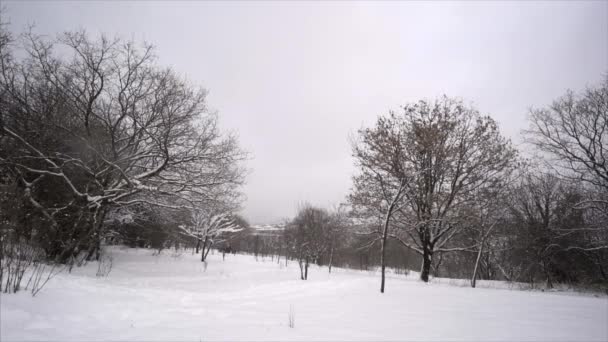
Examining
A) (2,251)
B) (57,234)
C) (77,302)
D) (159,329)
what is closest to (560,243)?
(159,329)

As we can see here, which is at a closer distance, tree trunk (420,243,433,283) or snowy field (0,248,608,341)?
snowy field (0,248,608,341)

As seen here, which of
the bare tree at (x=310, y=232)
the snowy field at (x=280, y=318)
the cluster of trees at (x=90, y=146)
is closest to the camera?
the snowy field at (x=280, y=318)

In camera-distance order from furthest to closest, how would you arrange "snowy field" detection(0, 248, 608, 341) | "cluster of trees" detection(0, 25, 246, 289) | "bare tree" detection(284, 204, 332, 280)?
1. "bare tree" detection(284, 204, 332, 280)
2. "cluster of trees" detection(0, 25, 246, 289)
3. "snowy field" detection(0, 248, 608, 341)

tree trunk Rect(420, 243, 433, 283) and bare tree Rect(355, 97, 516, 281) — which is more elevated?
bare tree Rect(355, 97, 516, 281)

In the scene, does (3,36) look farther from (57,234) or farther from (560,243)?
(560,243)

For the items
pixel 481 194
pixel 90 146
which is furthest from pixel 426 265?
pixel 90 146

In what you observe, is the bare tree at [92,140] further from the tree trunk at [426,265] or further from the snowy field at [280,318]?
the tree trunk at [426,265]

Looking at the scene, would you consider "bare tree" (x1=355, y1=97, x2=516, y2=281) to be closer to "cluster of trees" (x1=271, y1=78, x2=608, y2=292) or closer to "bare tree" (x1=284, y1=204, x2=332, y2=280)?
"cluster of trees" (x1=271, y1=78, x2=608, y2=292)

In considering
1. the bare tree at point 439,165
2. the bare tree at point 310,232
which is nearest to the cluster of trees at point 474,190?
the bare tree at point 439,165

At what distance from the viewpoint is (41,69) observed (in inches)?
434

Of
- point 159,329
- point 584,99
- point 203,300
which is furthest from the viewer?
point 584,99

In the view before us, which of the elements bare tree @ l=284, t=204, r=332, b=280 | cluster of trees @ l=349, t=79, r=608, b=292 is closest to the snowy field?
cluster of trees @ l=349, t=79, r=608, b=292

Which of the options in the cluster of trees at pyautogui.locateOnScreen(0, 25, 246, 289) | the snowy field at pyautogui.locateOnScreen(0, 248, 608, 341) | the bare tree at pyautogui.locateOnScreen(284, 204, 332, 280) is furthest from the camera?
the bare tree at pyautogui.locateOnScreen(284, 204, 332, 280)

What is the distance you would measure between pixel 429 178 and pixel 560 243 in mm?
11171
